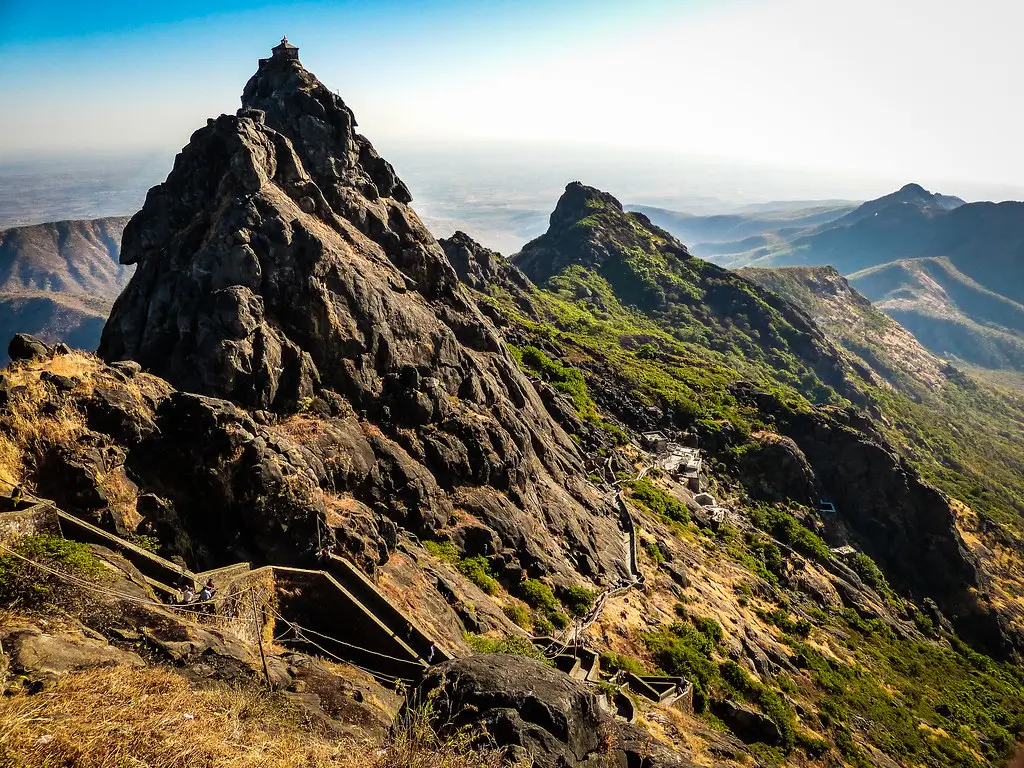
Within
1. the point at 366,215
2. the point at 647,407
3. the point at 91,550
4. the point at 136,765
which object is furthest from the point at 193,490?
the point at 647,407

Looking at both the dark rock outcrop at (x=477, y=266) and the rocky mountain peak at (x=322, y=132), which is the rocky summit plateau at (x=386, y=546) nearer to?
the rocky mountain peak at (x=322, y=132)

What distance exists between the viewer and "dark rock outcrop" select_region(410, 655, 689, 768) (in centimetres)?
1105

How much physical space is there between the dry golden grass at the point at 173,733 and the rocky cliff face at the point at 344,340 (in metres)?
8.99

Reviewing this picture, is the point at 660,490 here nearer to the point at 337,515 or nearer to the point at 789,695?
the point at 789,695

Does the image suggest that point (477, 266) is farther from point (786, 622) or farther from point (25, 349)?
point (25, 349)

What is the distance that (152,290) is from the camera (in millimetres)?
25688

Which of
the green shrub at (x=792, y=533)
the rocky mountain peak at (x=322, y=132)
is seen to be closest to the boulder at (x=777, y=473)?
the green shrub at (x=792, y=533)

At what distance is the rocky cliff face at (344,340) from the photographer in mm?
22578

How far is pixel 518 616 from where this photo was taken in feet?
76.7

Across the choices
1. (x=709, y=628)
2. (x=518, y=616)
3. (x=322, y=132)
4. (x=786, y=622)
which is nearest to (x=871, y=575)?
(x=786, y=622)

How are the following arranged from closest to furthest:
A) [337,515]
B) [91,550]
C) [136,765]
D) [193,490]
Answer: [136,765], [91,550], [193,490], [337,515]

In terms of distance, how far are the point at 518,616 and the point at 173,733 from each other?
1693 centimetres

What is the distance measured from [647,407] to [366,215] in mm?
44328

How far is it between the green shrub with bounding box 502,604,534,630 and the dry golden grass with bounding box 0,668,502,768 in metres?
12.7
